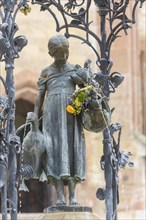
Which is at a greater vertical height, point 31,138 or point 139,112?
point 139,112

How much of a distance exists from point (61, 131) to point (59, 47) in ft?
3.11

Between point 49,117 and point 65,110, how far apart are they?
191 millimetres

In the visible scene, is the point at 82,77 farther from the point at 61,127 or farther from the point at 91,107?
the point at 61,127

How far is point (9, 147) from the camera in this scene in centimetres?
1172

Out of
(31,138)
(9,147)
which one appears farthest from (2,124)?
(31,138)

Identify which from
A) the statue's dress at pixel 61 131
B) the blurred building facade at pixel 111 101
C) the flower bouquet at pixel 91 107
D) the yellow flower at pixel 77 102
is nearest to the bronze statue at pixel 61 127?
the statue's dress at pixel 61 131

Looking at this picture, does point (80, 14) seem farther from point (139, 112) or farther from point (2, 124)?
point (139, 112)

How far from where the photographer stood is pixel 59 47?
509 inches

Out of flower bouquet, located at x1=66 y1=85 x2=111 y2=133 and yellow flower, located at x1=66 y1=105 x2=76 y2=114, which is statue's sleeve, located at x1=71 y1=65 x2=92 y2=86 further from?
yellow flower, located at x1=66 y1=105 x2=76 y2=114

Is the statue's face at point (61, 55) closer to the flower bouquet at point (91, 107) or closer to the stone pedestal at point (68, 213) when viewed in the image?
the flower bouquet at point (91, 107)

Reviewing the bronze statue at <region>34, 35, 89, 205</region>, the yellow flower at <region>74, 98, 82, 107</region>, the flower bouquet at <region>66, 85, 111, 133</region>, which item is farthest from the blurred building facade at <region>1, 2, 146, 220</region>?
the yellow flower at <region>74, 98, 82, 107</region>

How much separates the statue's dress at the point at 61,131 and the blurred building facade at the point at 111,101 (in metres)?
11.4

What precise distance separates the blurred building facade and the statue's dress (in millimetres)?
11378

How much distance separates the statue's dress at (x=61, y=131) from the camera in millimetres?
12578
